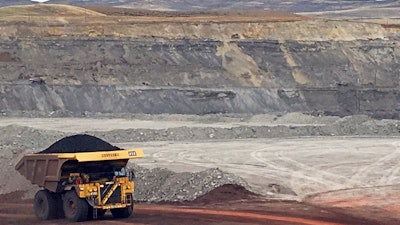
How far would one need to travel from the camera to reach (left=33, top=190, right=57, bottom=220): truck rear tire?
19922mm

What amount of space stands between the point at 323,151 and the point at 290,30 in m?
26.7

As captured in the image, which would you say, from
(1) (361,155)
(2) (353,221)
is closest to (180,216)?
(2) (353,221)

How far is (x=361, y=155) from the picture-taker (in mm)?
33531

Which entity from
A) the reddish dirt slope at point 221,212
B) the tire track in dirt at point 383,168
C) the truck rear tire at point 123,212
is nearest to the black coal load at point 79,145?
the truck rear tire at point 123,212

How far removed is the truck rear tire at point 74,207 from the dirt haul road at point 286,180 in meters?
0.34

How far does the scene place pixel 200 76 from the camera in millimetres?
55250

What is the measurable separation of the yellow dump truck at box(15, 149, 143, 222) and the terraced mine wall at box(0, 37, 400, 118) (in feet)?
104

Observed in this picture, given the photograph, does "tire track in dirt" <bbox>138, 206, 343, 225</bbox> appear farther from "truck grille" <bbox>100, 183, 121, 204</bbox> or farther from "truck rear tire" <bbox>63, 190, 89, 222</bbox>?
"truck rear tire" <bbox>63, 190, 89, 222</bbox>

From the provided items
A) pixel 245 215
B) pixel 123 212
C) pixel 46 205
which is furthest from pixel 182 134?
pixel 46 205

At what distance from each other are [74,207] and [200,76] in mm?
36195

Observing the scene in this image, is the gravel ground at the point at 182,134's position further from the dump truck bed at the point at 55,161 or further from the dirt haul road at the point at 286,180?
the dump truck bed at the point at 55,161

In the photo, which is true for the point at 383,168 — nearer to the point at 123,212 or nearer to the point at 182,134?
the point at 182,134

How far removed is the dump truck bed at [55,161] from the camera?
19.0 meters

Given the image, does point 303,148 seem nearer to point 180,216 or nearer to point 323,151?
point 323,151
